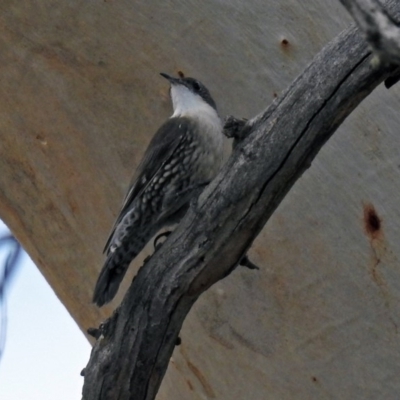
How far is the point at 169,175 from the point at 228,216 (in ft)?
3.20

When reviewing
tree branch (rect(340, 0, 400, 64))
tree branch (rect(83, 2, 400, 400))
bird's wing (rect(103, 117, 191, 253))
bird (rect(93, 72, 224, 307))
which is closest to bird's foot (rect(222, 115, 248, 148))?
tree branch (rect(83, 2, 400, 400))

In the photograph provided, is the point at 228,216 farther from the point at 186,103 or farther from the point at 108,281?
the point at 186,103

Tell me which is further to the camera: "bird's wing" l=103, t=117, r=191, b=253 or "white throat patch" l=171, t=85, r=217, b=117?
"white throat patch" l=171, t=85, r=217, b=117

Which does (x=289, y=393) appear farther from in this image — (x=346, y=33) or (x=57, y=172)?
(x=346, y=33)

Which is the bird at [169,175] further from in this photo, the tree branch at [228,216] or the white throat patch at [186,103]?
the tree branch at [228,216]

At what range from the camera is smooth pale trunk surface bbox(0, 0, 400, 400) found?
11.9ft

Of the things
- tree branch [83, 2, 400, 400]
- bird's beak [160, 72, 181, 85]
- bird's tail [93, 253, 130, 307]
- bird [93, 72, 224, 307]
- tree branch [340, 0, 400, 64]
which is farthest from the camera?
bird's beak [160, 72, 181, 85]

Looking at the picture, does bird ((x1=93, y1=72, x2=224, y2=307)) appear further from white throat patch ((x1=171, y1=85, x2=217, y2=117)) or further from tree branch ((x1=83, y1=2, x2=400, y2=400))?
tree branch ((x1=83, y1=2, x2=400, y2=400))

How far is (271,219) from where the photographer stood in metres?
3.79

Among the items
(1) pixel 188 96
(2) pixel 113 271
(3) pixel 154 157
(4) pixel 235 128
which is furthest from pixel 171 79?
(4) pixel 235 128

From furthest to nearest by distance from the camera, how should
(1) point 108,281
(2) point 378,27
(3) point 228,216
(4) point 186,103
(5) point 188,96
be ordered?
(4) point 186,103, (5) point 188,96, (1) point 108,281, (3) point 228,216, (2) point 378,27

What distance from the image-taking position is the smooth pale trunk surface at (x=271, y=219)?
3.63 m

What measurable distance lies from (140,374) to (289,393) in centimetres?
105

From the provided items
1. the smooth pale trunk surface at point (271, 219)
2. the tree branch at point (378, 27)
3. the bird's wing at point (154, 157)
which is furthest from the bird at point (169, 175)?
the tree branch at point (378, 27)
